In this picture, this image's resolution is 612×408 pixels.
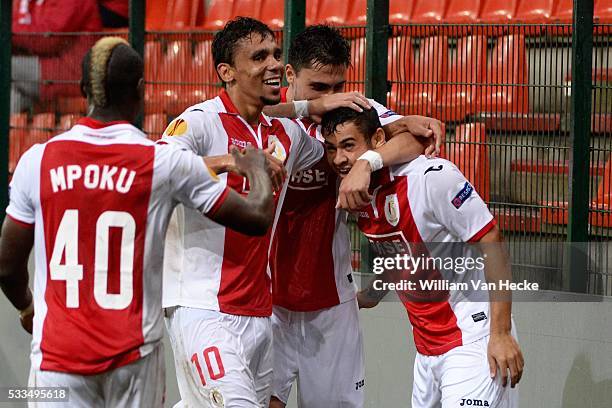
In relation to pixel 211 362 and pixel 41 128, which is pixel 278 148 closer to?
pixel 211 362

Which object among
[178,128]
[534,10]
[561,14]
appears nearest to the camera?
[178,128]

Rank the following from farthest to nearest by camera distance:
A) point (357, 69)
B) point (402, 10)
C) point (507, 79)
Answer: point (402, 10), point (357, 69), point (507, 79)

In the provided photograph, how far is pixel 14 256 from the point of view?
3873 millimetres

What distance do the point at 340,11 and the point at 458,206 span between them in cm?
395

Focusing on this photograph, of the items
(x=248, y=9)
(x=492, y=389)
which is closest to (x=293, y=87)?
(x=492, y=389)

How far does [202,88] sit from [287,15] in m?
1.09

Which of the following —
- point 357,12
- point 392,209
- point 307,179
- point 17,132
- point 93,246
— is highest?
point 357,12

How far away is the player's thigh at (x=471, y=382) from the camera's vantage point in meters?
4.75

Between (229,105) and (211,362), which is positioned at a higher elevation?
(229,105)

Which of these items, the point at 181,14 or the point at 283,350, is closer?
the point at 283,350

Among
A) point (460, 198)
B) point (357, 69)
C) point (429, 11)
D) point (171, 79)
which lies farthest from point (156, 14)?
point (460, 198)

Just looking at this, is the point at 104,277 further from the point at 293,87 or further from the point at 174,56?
the point at 174,56

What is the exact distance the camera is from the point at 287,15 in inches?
263

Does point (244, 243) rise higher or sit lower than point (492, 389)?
higher
